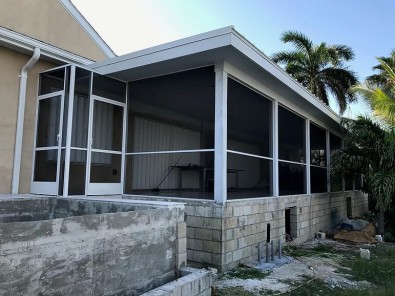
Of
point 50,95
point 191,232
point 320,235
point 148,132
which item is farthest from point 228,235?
point 320,235

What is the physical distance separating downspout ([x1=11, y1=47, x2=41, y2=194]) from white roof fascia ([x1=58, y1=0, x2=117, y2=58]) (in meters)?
1.83

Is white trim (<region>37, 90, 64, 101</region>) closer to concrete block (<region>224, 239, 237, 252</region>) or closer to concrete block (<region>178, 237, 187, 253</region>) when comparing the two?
concrete block (<region>178, 237, 187, 253</region>)

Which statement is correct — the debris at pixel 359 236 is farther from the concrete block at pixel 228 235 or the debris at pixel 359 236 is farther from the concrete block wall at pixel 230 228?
the concrete block at pixel 228 235

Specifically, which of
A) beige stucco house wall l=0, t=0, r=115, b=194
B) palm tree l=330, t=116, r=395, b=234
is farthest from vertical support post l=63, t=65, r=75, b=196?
palm tree l=330, t=116, r=395, b=234

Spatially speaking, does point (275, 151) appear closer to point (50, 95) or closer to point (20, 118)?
point (50, 95)

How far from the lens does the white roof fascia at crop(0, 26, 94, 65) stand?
20.5 ft

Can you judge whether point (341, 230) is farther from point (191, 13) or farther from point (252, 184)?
point (191, 13)

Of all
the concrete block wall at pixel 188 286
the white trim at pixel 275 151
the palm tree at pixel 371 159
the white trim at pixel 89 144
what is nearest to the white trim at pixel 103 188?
the white trim at pixel 89 144

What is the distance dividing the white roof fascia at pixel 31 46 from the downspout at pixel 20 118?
0.15 metres

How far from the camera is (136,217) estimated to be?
3.78m

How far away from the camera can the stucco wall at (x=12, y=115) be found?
6465mm

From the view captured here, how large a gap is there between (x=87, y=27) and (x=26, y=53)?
2048mm

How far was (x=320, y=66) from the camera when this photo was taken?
22078 millimetres

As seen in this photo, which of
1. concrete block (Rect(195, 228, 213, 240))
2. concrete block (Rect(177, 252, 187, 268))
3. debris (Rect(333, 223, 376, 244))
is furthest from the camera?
debris (Rect(333, 223, 376, 244))
